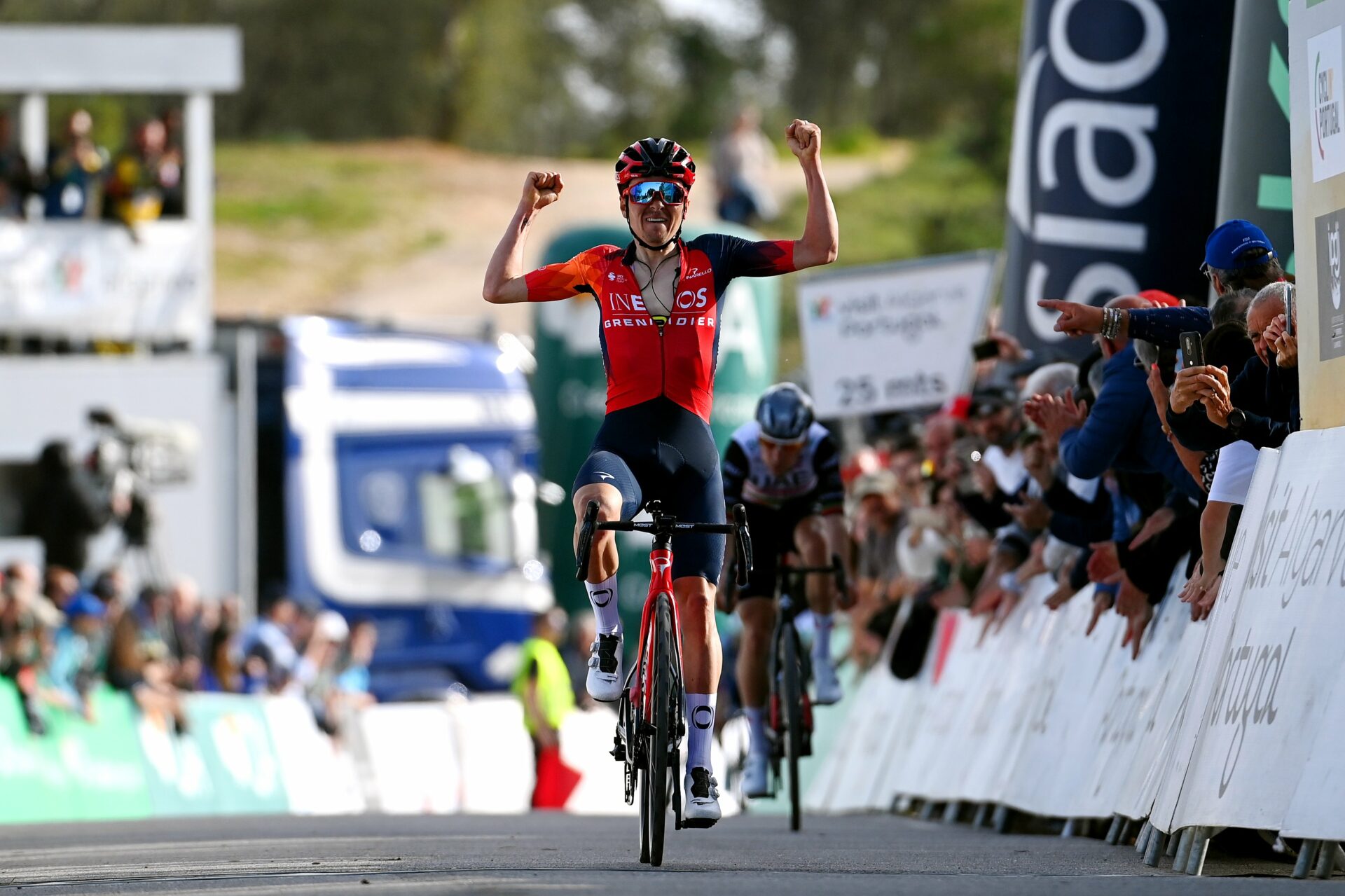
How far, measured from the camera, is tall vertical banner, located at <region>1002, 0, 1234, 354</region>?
1487 centimetres

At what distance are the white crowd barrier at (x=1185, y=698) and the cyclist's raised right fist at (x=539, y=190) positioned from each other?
276 cm

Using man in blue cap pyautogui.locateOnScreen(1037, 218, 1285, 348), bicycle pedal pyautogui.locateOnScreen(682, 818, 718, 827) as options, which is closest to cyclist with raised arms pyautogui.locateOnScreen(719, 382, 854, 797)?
man in blue cap pyautogui.locateOnScreen(1037, 218, 1285, 348)

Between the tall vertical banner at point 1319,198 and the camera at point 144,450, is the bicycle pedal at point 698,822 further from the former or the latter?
the camera at point 144,450

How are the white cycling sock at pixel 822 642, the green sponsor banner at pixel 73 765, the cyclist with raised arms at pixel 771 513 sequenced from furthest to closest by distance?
1. the green sponsor banner at pixel 73 765
2. the white cycling sock at pixel 822 642
3. the cyclist with raised arms at pixel 771 513

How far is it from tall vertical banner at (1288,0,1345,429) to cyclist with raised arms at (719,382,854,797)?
466 centimetres

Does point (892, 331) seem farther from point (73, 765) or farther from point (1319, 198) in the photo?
point (1319, 198)

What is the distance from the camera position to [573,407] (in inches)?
1223

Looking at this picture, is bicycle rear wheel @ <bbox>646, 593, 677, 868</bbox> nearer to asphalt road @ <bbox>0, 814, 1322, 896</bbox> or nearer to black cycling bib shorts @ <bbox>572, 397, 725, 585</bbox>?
asphalt road @ <bbox>0, 814, 1322, 896</bbox>

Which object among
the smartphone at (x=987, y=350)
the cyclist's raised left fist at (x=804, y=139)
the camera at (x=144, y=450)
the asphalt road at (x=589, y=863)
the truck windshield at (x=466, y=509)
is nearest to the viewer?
the asphalt road at (x=589, y=863)

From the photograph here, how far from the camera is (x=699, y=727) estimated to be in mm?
9555

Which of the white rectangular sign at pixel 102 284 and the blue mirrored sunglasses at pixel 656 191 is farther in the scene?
the white rectangular sign at pixel 102 284

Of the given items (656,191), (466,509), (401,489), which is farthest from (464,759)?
(656,191)

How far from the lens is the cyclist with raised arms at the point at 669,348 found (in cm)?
954

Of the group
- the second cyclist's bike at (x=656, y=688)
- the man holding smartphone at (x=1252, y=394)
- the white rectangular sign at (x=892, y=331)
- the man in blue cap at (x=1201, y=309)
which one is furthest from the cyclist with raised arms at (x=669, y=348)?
the white rectangular sign at (x=892, y=331)
